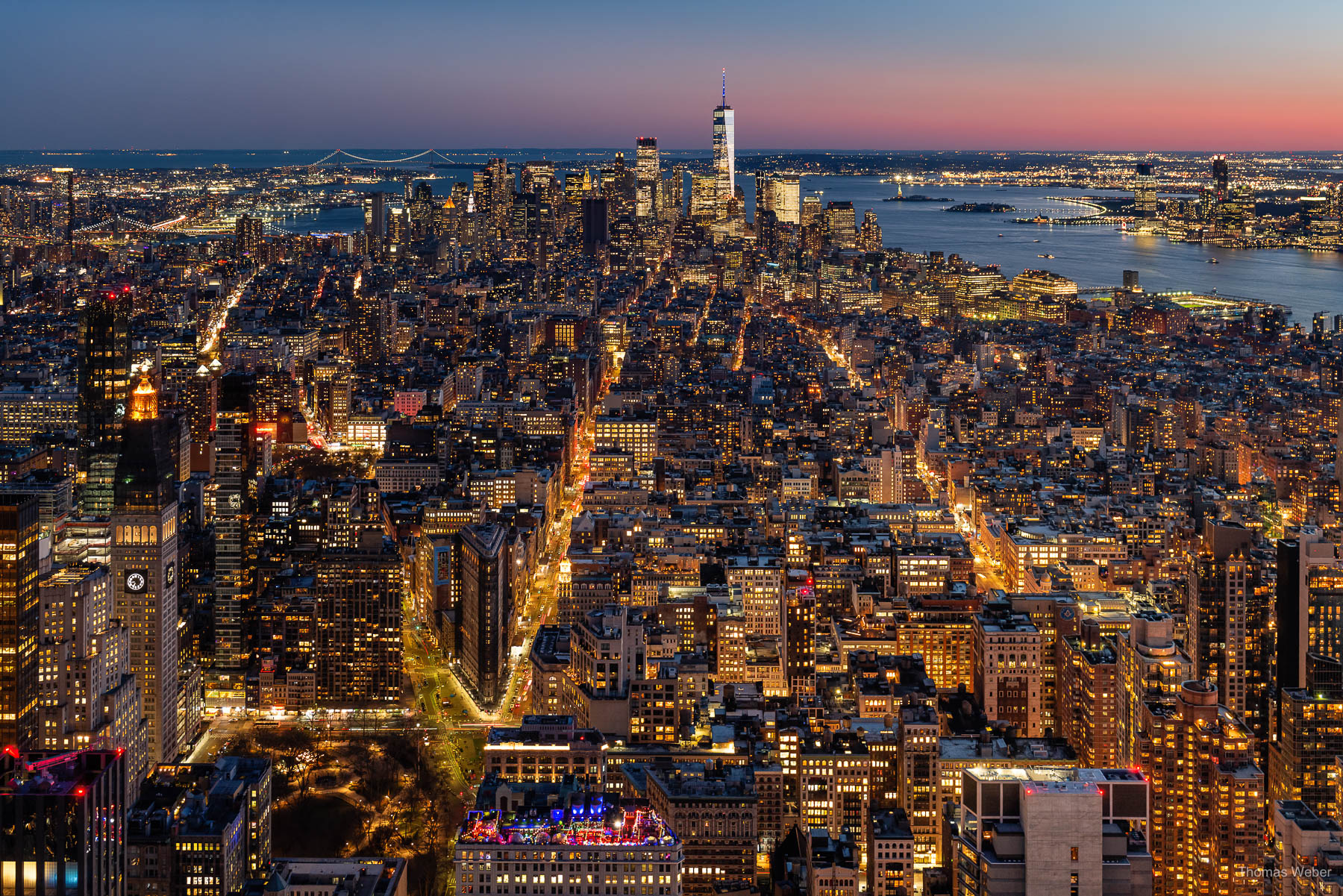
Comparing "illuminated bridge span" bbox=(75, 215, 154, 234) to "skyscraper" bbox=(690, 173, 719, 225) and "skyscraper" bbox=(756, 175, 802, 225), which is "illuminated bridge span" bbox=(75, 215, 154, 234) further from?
"skyscraper" bbox=(756, 175, 802, 225)

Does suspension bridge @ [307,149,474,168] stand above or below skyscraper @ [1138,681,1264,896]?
above

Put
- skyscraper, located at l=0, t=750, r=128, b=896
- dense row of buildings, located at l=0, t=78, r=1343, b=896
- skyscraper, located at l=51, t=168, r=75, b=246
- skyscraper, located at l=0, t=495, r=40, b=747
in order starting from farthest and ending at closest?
1. skyscraper, located at l=51, t=168, r=75, b=246
2. skyscraper, located at l=0, t=495, r=40, b=747
3. dense row of buildings, located at l=0, t=78, r=1343, b=896
4. skyscraper, located at l=0, t=750, r=128, b=896

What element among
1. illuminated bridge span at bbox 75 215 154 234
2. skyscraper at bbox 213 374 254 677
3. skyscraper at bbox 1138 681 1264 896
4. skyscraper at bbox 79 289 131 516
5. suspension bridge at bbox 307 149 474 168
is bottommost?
skyscraper at bbox 1138 681 1264 896

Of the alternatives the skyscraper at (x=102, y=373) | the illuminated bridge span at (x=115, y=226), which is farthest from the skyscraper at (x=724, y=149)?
the skyscraper at (x=102, y=373)

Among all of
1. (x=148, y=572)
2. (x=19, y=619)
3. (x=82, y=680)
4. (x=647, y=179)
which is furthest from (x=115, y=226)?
(x=19, y=619)

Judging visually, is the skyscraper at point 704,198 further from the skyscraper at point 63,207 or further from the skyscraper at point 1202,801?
the skyscraper at point 1202,801

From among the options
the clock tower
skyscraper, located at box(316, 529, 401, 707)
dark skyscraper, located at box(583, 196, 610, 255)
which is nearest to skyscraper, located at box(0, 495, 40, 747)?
the clock tower

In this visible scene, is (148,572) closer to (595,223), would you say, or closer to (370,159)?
(595,223)
